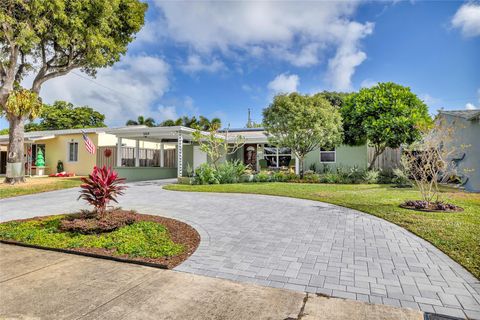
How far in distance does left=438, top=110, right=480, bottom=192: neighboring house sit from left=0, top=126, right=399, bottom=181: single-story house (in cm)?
392

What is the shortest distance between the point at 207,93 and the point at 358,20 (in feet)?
53.9

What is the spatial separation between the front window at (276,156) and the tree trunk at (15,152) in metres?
14.9

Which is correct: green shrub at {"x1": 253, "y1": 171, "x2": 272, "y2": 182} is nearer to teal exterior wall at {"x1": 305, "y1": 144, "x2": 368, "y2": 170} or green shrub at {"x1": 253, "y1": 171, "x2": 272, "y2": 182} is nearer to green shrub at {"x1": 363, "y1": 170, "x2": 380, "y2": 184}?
teal exterior wall at {"x1": 305, "y1": 144, "x2": 368, "y2": 170}

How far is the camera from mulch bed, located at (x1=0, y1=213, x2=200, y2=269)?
13.6ft

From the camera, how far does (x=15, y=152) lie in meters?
14.8

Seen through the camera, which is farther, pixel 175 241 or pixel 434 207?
pixel 434 207

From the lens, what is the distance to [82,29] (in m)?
14.4

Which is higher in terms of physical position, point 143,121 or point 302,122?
point 143,121

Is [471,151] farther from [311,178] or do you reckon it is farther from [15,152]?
[15,152]

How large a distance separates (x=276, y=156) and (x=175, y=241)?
16.0m

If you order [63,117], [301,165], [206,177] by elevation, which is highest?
[63,117]

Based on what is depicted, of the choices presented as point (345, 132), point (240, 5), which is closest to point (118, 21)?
point (240, 5)

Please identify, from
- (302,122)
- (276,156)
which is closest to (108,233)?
(302,122)

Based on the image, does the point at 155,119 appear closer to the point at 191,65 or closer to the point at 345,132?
the point at 191,65
